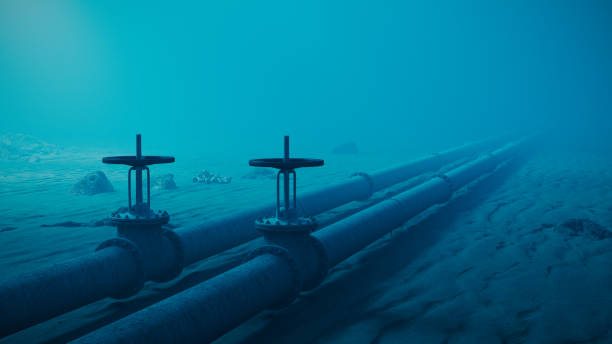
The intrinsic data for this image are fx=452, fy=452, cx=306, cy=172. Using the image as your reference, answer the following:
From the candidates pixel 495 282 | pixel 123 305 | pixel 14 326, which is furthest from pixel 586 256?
pixel 14 326

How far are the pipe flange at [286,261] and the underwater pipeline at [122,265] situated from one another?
2.75 ft

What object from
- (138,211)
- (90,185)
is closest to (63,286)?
(138,211)

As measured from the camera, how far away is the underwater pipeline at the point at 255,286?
7.38 ft

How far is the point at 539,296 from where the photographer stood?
3430mm

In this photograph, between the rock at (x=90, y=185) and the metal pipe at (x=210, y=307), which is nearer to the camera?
the metal pipe at (x=210, y=307)

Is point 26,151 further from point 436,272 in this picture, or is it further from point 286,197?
point 436,272

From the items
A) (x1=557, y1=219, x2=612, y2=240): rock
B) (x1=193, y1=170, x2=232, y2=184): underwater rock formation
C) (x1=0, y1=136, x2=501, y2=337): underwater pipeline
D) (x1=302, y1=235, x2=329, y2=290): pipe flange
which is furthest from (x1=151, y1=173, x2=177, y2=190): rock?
(x1=557, y1=219, x2=612, y2=240): rock

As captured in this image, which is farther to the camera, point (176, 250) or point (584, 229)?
point (584, 229)

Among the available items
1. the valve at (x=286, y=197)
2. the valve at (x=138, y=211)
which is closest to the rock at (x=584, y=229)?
the valve at (x=286, y=197)

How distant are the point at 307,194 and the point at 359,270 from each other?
1.81 meters

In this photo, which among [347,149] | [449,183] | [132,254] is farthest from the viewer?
[347,149]

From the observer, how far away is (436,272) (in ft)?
13.6

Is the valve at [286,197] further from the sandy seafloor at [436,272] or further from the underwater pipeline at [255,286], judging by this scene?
the sandy seafloor at [436,272]

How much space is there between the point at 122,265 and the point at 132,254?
0.11 m
